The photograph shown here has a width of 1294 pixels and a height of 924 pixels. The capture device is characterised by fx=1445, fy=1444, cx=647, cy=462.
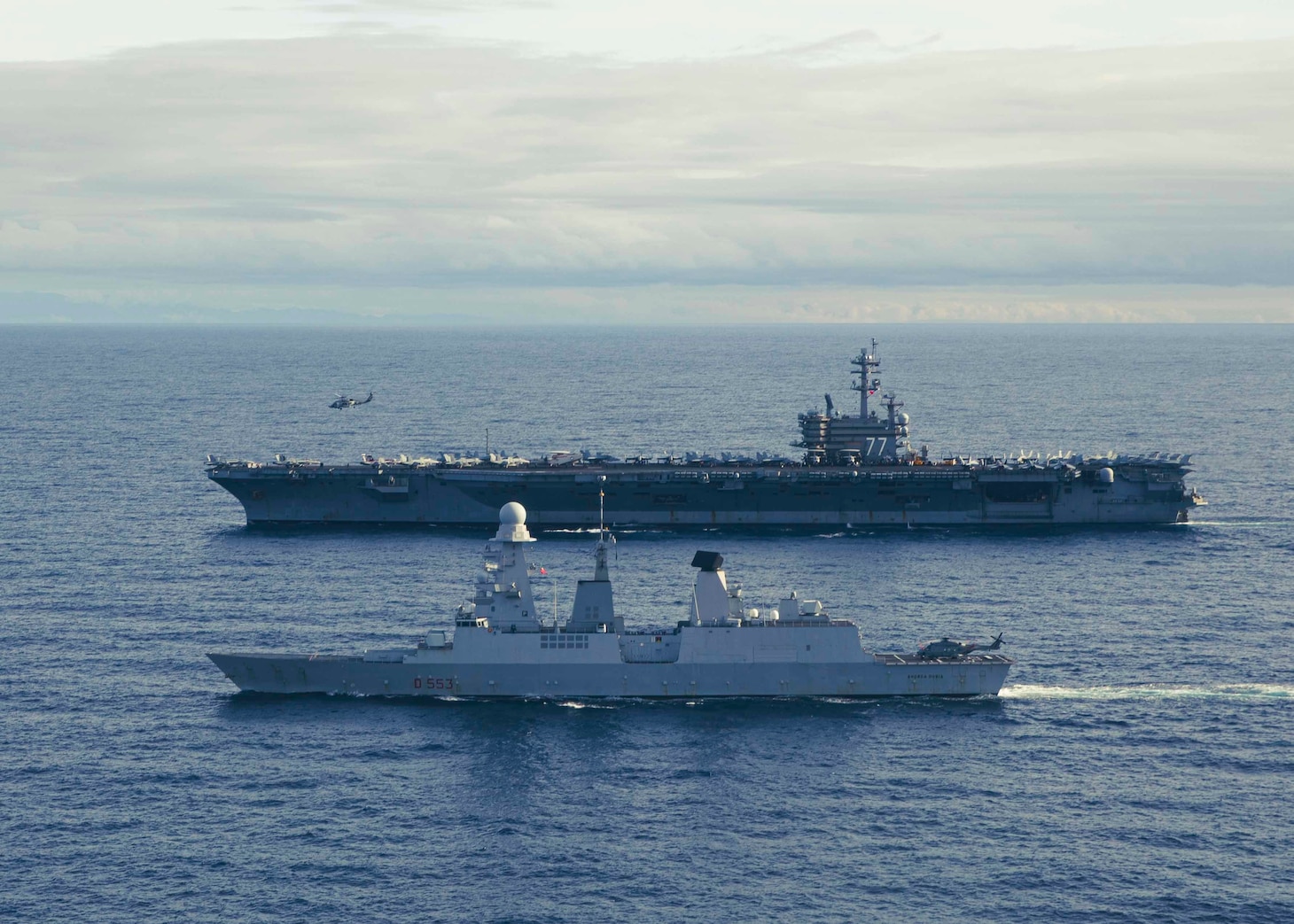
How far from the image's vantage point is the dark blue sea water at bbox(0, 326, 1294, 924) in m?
36.5

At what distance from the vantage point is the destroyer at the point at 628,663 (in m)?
50.6

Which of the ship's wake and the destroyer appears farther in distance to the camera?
the destroyer

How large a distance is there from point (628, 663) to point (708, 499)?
34.5 meters

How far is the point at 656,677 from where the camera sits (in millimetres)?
50750

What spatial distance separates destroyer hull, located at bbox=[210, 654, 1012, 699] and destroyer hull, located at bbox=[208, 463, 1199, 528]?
3325 cm

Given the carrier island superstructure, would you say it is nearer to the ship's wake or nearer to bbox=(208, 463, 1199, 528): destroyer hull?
bbox=(208, 463, 1199, 528): destroyer hull

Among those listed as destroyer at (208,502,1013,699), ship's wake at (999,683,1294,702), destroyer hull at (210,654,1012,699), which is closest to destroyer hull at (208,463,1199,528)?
destroyer at (208,502,1013,699)

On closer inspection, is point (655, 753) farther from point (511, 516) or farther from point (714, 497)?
point (714, 497)

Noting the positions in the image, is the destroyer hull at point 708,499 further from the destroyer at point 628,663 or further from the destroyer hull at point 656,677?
the destroyer hull at point 656,677

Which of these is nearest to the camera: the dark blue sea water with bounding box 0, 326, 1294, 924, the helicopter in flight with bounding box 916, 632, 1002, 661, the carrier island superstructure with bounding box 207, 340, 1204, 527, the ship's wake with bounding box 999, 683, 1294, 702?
the dark blue sea water with bounding box 0, 326, 1294, 924

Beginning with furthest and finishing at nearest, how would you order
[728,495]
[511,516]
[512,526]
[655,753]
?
[728,495] → [511,516] → [512,526] → [655,753]

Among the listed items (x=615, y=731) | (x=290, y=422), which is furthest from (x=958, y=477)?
(x=290, y=422)

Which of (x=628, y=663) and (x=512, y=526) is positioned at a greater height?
(x=512, y=526)

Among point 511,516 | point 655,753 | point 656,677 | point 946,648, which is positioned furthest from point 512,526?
point 946,648
